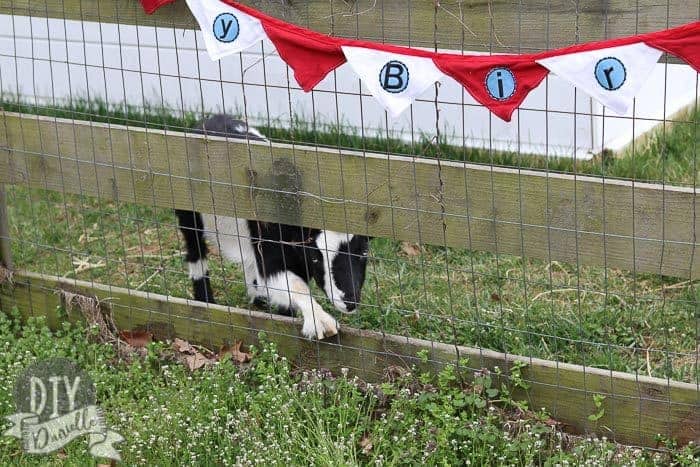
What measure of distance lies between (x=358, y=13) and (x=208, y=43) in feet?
2.01

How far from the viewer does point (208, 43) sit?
4000 mm

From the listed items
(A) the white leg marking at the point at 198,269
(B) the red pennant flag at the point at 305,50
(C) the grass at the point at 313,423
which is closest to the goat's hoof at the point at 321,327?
(C) the grass at the point at 313,423

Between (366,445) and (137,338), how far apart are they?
1.50m

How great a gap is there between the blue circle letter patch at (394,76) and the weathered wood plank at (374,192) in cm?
43

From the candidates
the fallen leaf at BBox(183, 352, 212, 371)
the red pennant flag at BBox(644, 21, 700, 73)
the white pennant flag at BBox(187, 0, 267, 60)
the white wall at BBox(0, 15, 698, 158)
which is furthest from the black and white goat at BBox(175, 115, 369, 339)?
the red pennant flag at BBox(644, 21, 700, 73)

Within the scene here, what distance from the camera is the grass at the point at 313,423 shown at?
3855mm

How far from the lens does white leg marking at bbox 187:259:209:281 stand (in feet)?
18.9

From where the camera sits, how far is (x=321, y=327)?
4465mm

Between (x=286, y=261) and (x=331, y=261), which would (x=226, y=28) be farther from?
(x=286, y=261)

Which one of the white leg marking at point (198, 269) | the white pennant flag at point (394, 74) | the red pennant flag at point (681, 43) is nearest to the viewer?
the red pennant flag at point (681, 43)

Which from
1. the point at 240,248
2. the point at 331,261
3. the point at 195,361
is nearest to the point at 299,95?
the point at 240,248

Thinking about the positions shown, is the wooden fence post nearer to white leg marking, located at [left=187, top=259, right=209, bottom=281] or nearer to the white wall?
white leg marking, located at [left=187, top=259, right=209, bottom=281]

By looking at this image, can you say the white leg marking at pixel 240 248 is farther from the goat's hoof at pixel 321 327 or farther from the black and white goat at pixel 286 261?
the goat's hoof at pixel 321 327

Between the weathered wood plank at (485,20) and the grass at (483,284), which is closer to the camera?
the weathered wood plank at (485,20)
